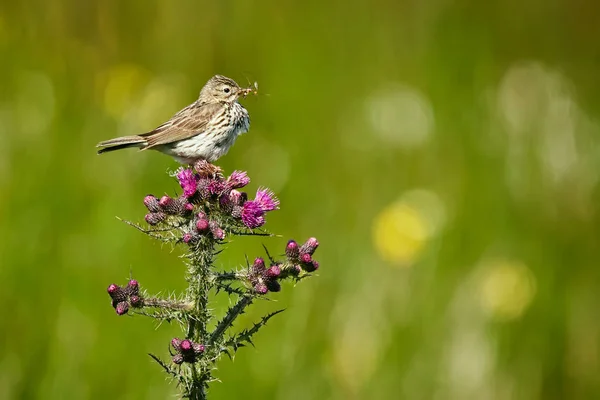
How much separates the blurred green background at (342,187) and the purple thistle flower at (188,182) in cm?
182

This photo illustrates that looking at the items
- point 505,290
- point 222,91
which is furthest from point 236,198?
point 505,290

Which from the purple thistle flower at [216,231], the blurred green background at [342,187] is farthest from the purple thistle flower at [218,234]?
the blurred green background at [342,187]

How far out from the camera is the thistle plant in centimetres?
Answer: 300

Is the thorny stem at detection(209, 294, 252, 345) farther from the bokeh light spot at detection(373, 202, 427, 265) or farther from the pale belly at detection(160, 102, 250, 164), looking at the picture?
the bokeh light spot at detection(373, 202, 427, 265)

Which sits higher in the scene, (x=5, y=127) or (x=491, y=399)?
(x=5, y=127)

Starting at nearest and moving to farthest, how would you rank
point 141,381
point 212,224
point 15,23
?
point 212,224 < point 141,381 < point 15,23

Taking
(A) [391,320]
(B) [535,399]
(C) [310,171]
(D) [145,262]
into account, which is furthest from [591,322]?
(D) [145,262]

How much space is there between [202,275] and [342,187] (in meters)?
4.22

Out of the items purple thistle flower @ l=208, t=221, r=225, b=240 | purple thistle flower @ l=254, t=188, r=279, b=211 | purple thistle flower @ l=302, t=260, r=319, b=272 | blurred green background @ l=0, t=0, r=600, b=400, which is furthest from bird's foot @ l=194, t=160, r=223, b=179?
blurred green background @ l=0, t=0, r=600, b=400

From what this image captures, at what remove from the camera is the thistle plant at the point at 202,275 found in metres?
3.00

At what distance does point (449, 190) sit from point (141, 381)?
314 cm

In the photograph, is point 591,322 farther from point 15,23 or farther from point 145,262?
point 15,23

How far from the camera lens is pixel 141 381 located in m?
5.24

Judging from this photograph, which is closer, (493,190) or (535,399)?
(535,399)
